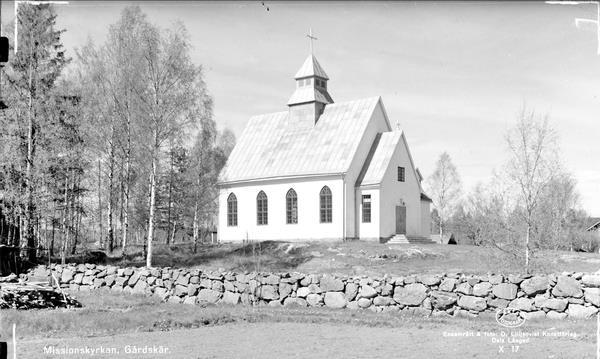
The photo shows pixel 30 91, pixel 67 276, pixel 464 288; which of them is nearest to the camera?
pixel 464 288

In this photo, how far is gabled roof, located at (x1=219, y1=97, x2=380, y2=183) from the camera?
120 ft

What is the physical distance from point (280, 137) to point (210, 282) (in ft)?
77.2

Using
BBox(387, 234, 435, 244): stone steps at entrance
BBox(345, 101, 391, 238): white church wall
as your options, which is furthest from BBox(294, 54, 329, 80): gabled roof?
BBox(387, 234, 435, 244): stone steps at entrance

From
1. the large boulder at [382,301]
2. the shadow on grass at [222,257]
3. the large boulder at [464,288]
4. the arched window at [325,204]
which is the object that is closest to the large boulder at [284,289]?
the large boulder at [382,301]

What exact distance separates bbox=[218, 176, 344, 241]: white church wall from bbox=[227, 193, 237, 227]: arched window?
0.86 feet

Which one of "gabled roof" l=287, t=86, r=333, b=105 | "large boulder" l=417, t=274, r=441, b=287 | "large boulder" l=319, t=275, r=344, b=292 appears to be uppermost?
"gabled roof" l=287, t=86, r=333, b=105

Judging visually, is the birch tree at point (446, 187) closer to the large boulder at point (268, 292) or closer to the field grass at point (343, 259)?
the field grass at point (343, 259)

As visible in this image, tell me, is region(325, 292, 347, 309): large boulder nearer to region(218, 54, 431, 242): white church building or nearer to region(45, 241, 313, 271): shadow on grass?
region(45, 241, 313, 271): shadow on grass

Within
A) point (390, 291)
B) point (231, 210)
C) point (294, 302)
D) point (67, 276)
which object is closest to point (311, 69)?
point (231, 210)

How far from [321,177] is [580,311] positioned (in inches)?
938

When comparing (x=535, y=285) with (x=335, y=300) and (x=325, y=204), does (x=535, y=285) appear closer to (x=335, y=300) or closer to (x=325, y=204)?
(x=335, y=300)

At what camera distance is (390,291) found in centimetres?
1517

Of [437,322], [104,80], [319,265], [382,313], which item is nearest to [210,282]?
[382,313]

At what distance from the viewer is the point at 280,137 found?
40.5 metres
